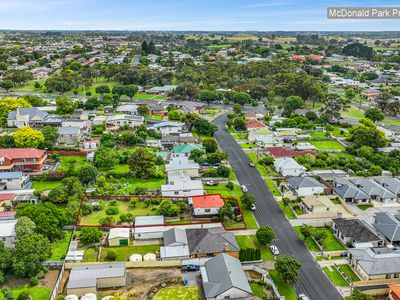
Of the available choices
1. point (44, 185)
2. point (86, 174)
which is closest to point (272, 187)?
point (86, 174)

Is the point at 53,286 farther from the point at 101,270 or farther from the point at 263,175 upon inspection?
the point at 263,175

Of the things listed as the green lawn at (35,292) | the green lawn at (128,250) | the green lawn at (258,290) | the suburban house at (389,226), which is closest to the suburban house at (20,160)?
the green lawn at (128,250)

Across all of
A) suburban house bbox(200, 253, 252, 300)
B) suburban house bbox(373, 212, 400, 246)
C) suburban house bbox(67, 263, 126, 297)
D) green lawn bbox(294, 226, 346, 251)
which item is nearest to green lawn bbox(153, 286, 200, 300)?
suburban house bbox(200, 253, 252, 300)

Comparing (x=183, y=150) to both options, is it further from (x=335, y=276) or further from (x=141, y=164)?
(x=335, y=276)

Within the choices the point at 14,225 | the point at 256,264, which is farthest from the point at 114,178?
the point at 256,264

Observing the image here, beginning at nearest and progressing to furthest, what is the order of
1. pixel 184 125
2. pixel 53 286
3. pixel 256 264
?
pixel 53 286, pixel 256 264, pixel 184 125
